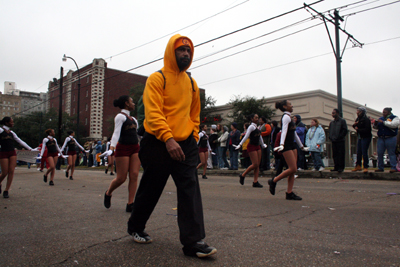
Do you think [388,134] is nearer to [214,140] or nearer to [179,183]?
[214,140]

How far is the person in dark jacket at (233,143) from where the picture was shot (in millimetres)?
13938

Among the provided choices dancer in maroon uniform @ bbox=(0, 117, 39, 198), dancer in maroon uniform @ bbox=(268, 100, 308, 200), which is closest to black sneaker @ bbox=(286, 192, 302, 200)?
dancer in maroon uniform @ bbox=(268, 100, 308, 200)

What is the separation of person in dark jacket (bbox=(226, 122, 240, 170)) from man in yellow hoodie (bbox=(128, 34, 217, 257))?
1008cm

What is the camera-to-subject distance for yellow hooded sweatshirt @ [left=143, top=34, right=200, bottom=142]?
2.77 m

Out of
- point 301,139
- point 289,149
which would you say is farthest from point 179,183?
point 301,139

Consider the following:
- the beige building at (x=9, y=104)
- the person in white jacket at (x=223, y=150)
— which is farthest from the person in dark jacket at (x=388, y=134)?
the beige building at (x=9, y=104)

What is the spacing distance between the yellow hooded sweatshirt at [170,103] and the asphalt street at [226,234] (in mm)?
1093

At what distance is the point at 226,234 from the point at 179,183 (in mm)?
1058

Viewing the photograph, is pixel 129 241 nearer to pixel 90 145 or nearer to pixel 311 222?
pixel 311 222

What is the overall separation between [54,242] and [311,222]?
3.06 metres

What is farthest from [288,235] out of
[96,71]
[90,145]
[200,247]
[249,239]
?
[96,71]

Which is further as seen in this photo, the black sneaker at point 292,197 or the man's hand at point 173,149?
the black sneaker at point 292,197

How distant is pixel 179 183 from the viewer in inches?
112

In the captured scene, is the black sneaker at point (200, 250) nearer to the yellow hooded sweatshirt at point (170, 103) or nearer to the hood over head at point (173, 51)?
the yellow hooded sweatshirt at point (170, 103)
